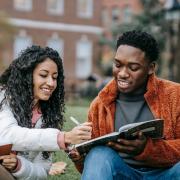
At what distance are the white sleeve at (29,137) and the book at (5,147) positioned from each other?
0.10ft

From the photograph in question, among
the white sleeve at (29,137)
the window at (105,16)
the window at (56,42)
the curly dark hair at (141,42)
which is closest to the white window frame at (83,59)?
the window at (56,42)

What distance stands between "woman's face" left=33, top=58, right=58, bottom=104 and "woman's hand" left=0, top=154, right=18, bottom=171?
40 cm

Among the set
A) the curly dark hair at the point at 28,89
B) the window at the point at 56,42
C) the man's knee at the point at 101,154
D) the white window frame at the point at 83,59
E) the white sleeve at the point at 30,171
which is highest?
the curly dark hair at the point at 28,89

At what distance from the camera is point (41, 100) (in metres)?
3.57

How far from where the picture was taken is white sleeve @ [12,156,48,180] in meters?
3.27

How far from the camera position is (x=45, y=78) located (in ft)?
11.2

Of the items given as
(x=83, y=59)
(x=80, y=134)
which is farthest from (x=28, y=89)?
(x=83, y=59)

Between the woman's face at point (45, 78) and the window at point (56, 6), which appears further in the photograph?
the window at point (56, 6)

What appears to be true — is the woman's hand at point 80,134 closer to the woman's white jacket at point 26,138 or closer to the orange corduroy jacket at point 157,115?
the woman's white jacket at point 26,138

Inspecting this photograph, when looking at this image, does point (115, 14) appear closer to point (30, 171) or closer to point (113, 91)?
point (113, 91)

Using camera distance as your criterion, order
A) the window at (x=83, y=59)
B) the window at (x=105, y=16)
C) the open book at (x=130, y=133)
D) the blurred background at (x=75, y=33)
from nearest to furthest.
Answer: the open book at (x=130, y=133), the blurred background at (x=75, y=33), the window at (x=83, y=59), the window at (x=105, y=16)

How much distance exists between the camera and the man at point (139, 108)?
10.5 feet

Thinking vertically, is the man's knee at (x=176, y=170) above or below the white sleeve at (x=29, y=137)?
below

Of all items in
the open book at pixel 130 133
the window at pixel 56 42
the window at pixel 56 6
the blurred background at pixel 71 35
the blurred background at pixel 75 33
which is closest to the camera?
the open book at pixel 130 133
